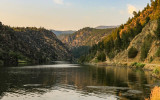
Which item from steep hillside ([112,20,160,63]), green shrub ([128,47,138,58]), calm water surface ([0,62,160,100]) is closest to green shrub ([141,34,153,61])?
steep hillside ([112,20,160,63])

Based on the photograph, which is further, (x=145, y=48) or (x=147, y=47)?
(x=147, y=47)

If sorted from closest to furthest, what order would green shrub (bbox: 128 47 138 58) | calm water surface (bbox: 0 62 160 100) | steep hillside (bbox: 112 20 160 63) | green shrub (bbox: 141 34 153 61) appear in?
calm water surface (bbox: 0 62 160 100) → steep hillside (bbox: 112 20 160 63) → green shrub (bbox: 141 34 153 61) → green shrub (bbox: 128 47 138 58)

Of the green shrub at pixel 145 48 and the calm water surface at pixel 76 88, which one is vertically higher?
the green shrub at pixel 145 48

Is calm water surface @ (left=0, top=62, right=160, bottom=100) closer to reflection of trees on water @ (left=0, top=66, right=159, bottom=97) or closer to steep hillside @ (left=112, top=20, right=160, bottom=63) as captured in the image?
reflection of trees on water @ (left=0, top=66, right=159, bottom=97)

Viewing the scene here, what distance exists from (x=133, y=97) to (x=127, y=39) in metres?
148

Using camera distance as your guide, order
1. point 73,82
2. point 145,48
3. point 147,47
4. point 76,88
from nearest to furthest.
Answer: point 76,88 < point 73,82 < point 145,48 < point 147,47

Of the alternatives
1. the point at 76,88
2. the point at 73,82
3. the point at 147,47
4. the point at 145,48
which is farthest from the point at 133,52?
the point at 76,88

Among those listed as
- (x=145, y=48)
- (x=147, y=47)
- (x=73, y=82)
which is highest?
(x=147, y=47)

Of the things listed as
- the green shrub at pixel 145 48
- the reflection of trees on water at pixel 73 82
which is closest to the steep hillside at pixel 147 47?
the green shrub at pixel 145 48

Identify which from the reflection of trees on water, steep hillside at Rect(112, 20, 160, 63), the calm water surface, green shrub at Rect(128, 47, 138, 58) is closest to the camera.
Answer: the calm water surface

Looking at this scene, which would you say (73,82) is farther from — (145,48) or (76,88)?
(145,48)

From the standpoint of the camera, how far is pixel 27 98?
113ft

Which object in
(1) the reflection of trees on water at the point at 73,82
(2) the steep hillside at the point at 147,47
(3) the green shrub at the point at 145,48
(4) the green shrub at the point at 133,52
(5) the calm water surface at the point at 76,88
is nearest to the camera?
(5) the calm water surface at the point at 76,88

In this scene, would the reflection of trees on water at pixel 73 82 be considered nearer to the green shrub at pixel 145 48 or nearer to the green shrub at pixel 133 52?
the green shrub at pixel 145 48
